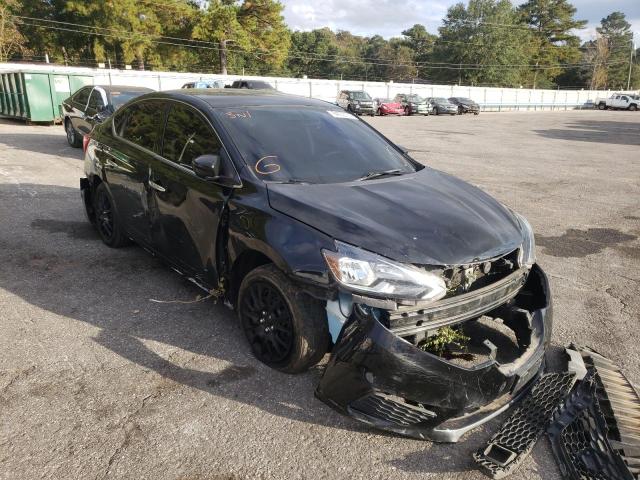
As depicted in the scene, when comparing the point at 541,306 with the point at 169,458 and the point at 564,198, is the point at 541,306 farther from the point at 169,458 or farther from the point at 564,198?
the point at 564,198

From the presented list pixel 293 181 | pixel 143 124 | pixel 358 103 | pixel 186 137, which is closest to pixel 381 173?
pixel 293 181

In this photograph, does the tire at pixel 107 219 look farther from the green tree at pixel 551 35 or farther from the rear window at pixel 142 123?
the green tree at pixel 551 35

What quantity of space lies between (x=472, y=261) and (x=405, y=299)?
45 centimetres

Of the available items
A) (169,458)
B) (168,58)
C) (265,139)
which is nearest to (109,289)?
(265,139)

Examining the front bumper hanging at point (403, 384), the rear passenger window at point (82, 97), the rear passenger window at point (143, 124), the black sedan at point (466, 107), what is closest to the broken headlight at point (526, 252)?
the front bumper hanging at point (403, 384)

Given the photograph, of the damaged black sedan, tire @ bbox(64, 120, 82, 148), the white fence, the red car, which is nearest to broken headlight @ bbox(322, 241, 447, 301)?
the damaged black sedan

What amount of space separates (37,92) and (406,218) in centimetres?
1815

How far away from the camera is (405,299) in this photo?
8.06 ft

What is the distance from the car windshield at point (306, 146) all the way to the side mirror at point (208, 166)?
194 mm

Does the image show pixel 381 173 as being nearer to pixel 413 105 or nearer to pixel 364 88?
pixel 413 105

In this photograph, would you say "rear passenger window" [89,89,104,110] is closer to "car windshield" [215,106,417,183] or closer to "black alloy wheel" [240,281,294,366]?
"car windshield" [215,106,417,183]

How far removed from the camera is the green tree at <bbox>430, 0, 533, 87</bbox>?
3196 inches

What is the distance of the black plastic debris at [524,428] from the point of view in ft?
7.88

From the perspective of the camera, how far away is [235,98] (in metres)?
3.95
